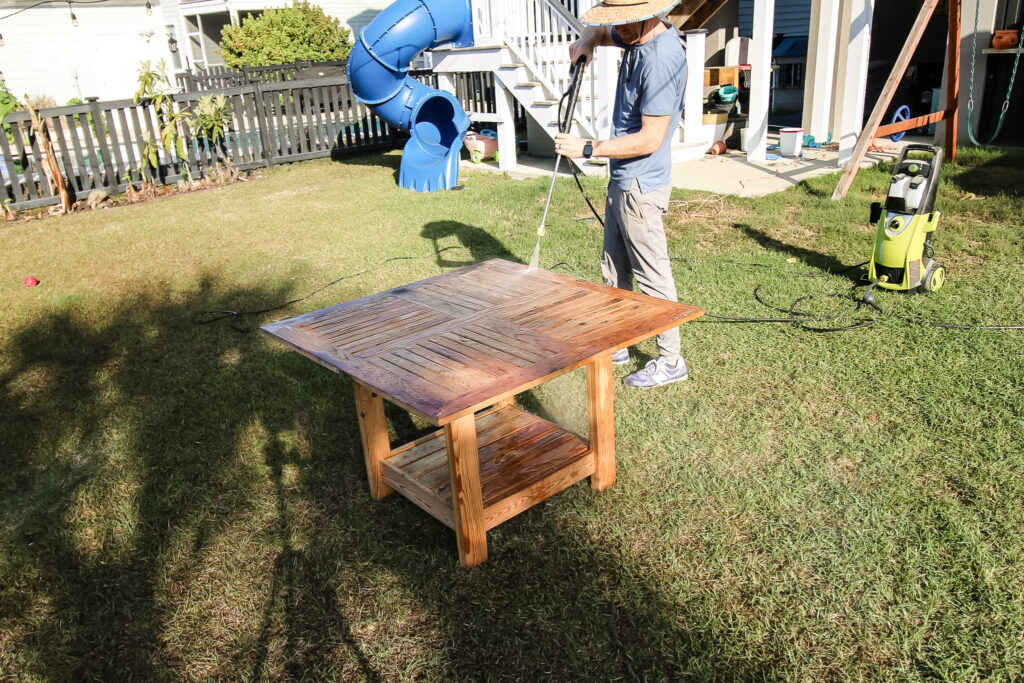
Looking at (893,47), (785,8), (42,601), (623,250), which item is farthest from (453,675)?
(785,8)

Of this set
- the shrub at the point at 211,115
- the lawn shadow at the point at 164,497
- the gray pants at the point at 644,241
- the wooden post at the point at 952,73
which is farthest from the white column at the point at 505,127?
the gray pants at the point at 644,241

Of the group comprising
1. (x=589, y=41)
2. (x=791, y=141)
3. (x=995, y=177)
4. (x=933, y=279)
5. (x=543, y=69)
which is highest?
(x=589, y=41)

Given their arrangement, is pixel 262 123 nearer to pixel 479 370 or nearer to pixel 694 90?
pixel 694 90

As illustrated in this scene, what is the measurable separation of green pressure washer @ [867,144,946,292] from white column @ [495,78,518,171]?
5.58 meters

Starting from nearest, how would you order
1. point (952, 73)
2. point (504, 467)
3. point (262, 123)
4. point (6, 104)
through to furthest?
1. point (504, 467)
2. point (952, 73)
3. point (262, 123)
4. point (6, 104)

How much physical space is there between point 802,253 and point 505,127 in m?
4.89

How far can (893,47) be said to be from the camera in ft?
36.7

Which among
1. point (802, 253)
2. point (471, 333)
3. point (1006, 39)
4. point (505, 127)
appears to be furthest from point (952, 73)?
point (471, 333)

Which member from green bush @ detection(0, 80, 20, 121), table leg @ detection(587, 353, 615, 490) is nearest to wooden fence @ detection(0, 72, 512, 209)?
green bush @ detection(0, 80, 20, 121)

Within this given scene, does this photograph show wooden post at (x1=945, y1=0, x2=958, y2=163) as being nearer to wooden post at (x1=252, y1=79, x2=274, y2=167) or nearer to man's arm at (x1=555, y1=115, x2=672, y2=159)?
man's arm at (x1=555, y1=115, x2=672, y2=159)

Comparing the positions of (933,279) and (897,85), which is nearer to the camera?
(933,279)

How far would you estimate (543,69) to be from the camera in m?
8.97

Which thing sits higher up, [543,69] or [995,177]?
[543,69]

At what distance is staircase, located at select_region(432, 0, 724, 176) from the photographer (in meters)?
8.46
